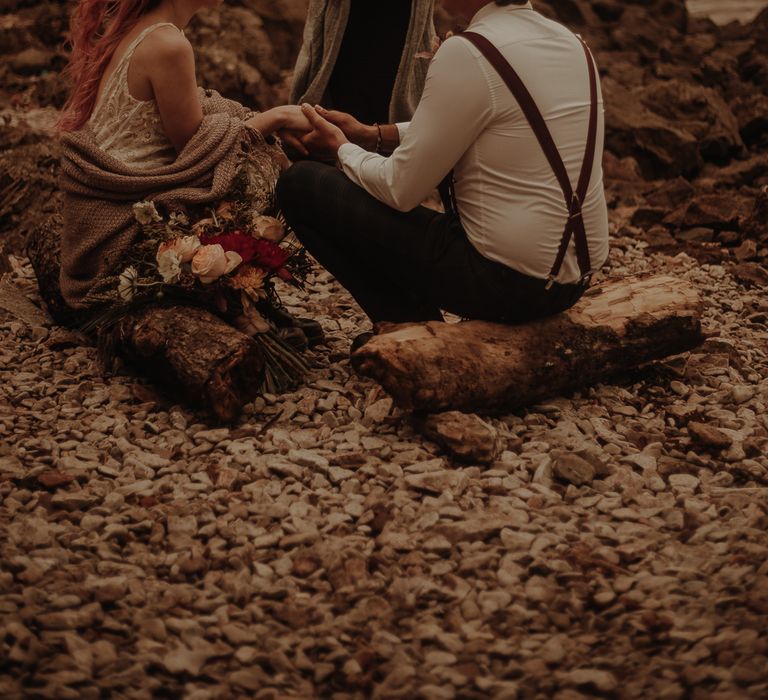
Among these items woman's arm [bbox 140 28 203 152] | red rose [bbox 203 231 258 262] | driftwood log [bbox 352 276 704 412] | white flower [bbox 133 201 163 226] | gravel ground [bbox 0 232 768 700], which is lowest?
gravel ground [bbox 0 232 768 700]

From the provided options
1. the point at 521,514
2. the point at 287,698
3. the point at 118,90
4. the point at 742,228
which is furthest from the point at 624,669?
the point at 742,228

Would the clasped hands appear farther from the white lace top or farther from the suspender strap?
the suspender strap

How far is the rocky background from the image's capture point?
7.25 ft

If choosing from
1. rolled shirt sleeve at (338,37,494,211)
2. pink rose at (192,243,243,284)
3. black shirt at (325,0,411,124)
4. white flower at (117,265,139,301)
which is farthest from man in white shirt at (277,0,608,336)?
black shirt at (325,0,411,124)

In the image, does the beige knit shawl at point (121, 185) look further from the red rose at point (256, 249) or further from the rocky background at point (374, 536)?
the rocky background at point (374, 536)

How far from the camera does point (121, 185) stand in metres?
3.43

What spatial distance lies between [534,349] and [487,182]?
2.00 ft

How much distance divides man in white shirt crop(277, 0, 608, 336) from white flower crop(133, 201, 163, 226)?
0.47 meters

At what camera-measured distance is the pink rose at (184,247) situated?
10.6 ft

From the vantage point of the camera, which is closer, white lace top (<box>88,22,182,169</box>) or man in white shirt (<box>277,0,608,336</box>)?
man in white shirt (<box>277,0,608,336</box>)

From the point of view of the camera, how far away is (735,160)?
6.34 metres

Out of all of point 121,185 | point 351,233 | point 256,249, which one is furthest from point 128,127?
point 351,233

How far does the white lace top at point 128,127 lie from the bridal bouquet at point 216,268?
0.77 ft

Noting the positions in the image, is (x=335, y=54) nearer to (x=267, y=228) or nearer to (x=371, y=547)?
(x=267, y=228)
